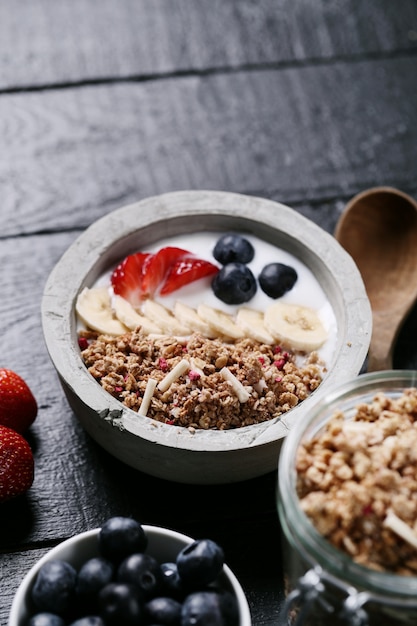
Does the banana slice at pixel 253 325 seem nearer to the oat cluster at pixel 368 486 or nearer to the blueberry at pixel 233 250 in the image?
the blueberry at pixel 233 250

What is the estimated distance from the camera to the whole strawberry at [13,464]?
1331mm

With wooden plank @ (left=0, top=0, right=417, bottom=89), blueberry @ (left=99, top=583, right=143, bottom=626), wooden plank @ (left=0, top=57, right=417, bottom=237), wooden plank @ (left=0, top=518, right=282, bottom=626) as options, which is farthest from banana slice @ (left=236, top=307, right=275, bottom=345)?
wooden plank @ (left=0, top=0, right=417, bottom=89)

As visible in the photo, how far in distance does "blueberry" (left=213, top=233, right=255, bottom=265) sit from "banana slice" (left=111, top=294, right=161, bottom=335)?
16 centimetres

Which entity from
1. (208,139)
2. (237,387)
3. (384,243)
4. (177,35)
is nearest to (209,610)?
(237,387)

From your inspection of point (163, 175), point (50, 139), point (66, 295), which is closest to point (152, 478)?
point (66, 295)

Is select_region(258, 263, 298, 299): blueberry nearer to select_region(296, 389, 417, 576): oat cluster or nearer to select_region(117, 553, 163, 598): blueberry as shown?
select_region(296, 389, 417, 576): oat cluster

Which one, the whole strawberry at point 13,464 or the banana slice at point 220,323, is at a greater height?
the banana slice at point 220,323

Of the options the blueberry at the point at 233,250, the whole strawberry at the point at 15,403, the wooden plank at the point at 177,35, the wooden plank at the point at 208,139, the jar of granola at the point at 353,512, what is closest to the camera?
the jar of granola at the point at 353,512

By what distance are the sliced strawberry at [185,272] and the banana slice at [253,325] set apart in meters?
0.08

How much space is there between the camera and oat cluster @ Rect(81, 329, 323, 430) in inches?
51.8

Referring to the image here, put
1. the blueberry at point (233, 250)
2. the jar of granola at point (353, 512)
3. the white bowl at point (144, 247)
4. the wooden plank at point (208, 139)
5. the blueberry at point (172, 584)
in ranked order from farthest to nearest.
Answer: the wooden plank at point (208, 139) < the blueberry at point (233, 250) < the white bowl at point (144, 247) < the blueberry at point (172, 584) < the jar of granola at point (353, 512)

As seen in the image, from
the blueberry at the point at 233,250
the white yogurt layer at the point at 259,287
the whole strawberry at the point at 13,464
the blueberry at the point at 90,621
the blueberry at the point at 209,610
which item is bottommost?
the whole strawberry at the point at 13,464

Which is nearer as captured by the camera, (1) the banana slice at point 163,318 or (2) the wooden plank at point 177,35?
(1) the banana slice at point 163,318

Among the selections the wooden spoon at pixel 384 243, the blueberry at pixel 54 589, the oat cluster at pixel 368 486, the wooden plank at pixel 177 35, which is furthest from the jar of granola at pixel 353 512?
the wooden plank at pixel 177 35
